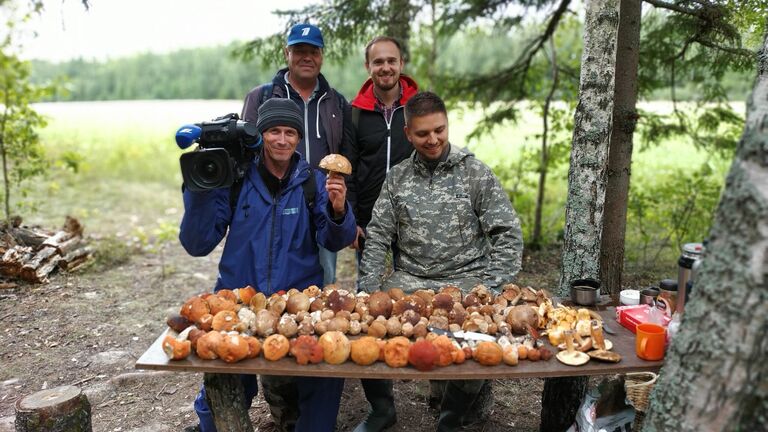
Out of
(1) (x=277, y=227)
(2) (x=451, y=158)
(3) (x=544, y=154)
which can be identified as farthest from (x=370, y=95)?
(3) (x=544, y=154)

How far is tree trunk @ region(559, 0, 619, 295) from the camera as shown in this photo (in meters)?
3.45

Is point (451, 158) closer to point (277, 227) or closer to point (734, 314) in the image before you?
point (277, 227)

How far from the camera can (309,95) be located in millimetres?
4141

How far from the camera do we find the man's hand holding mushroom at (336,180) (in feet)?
9.82

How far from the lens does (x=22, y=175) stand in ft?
22.3

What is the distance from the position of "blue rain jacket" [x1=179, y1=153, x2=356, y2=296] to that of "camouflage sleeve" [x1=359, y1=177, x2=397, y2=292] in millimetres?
219

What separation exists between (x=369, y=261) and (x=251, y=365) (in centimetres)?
119

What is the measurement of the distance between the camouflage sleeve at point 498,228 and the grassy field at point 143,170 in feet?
11.2

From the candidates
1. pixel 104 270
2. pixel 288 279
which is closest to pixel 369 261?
pixel 288 279

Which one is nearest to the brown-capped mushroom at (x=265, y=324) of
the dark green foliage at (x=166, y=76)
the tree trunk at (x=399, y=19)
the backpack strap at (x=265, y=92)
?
the backpack strap at (x=265, y=92)

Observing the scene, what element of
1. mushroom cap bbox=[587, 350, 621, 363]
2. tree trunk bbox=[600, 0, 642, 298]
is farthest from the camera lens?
tree trunk bbox=[600, 0, 642, 298]

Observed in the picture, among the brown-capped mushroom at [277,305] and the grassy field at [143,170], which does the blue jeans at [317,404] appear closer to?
the brown-capped mushroom at [277,305]

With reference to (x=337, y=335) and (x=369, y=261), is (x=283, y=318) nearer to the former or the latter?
(x=337, y=335)

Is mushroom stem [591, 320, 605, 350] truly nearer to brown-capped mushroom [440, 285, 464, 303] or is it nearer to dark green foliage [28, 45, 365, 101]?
brown-capped mushroom [440, 285, 464, 303]
